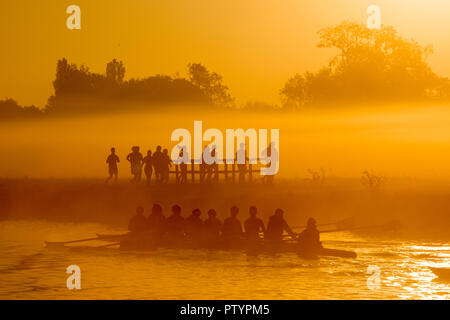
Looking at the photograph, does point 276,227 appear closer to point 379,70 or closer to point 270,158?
point 270,158

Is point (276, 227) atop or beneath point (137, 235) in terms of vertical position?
atop

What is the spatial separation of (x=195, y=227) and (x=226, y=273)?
335 cm

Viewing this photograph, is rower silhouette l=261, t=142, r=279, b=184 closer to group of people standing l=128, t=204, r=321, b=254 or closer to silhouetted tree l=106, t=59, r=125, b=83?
group of people standing l=128, t=204, r=321, b=254

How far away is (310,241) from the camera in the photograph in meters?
26.5

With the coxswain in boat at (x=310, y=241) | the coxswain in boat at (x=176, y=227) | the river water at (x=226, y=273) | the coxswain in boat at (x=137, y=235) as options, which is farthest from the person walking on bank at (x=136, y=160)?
the coxswain in boat at (x=310, y=241)

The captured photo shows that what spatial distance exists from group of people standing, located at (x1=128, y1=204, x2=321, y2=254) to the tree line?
52473mm

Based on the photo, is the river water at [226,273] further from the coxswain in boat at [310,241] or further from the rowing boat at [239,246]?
the coxswain in boat at [310,241]

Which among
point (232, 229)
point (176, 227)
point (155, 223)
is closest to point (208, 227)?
point (232, 229)

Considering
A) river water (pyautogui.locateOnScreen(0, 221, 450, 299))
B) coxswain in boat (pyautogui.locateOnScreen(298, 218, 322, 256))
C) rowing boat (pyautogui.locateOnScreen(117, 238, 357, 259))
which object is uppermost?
coxswain in boat (pyautogui.locateOnScreen(298, 218, 322, 256))

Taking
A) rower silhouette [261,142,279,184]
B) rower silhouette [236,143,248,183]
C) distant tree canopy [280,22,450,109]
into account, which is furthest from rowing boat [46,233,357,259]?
distant tree canopy [280,22,450,109]

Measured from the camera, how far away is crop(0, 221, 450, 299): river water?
22.9 m

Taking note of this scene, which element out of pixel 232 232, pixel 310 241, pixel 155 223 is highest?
pixel 155 223

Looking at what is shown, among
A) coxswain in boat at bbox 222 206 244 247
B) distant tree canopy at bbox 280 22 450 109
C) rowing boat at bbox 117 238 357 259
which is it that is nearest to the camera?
rowing boat at bbox 117 238 357 259
